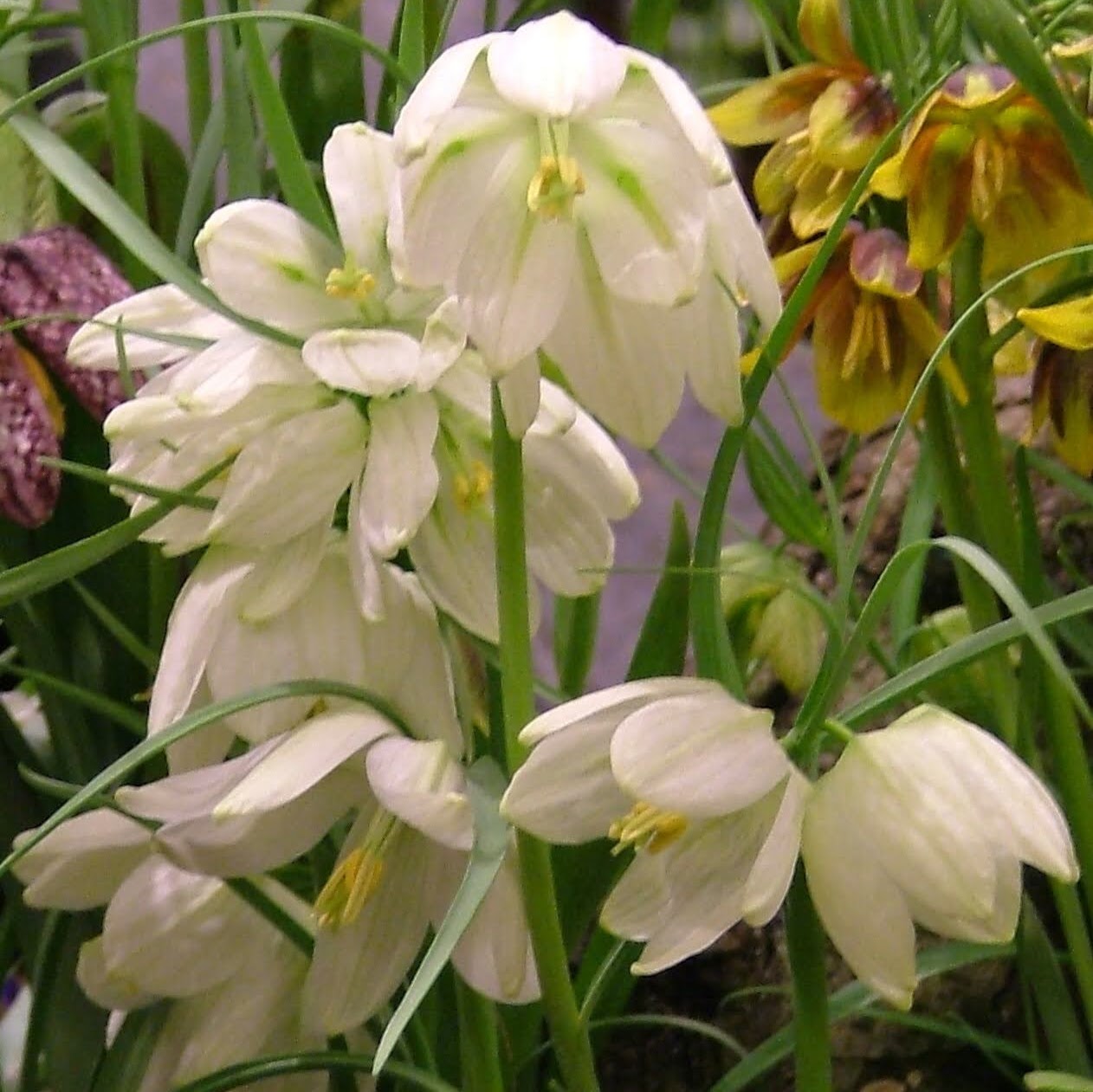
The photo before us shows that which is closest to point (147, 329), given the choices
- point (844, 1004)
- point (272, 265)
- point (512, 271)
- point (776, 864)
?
point (272, 265)

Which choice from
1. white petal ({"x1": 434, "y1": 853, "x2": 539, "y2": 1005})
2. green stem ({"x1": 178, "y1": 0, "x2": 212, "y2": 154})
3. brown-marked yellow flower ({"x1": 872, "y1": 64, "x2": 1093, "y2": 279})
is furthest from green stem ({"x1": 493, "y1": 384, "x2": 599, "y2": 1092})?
green stem ({"x1": 178, "y1": 0, "x2": 212, "y2": 154})

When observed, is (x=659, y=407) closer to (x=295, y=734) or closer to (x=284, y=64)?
(x=295, y=734)

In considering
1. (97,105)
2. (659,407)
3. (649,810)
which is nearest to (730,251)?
(659,407)

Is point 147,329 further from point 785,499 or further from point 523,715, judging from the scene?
point 785,499

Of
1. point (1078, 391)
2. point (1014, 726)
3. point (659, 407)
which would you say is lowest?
point (1014, 726)

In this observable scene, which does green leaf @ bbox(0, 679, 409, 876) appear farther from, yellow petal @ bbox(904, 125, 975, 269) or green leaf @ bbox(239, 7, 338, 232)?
yellow petal @ bbox(904, 125, 975, 269)

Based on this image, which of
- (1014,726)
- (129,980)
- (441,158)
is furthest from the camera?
(1014,726)

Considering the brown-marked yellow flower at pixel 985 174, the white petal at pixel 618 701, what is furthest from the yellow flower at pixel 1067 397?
the white petal at pixel 618 701
